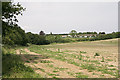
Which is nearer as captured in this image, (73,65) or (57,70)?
(57,70)

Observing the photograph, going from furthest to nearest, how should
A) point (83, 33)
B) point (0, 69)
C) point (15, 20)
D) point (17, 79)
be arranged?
point (83, 33) < point (15, 20) < point (0, 69) < point (17, 79)

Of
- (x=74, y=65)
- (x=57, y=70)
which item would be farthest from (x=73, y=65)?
(x=57, y=70)

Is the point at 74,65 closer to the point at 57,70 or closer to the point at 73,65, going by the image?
the point at 73,65

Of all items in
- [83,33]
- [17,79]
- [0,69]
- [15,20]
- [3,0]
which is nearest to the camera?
[17,79]

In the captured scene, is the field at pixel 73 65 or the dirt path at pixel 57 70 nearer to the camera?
the dirt path at pixel 57 70

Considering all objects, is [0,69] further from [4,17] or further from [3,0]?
[3,0]

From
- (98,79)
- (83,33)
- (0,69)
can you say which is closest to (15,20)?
(0,69)

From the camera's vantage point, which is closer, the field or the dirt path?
the dirt path

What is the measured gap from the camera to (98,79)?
9.60 m

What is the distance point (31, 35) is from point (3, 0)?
51.7 meters

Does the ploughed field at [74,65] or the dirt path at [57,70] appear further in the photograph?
the ploughed field at [74,65]

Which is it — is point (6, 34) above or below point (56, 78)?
above

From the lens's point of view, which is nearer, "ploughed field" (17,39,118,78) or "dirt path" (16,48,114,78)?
"dirt path" (16,48,114,78)

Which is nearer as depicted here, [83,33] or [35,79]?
[35,79]
